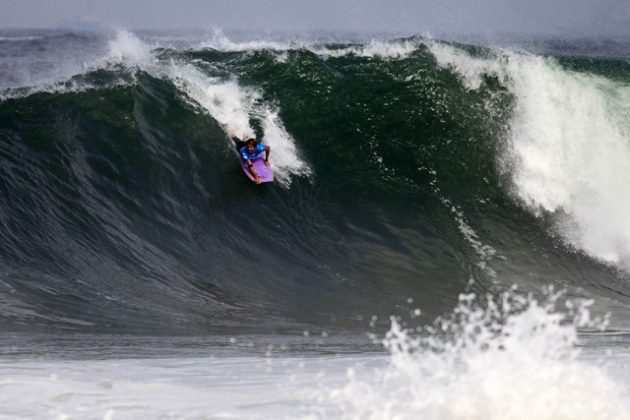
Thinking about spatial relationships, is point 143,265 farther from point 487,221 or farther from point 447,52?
point 447,52

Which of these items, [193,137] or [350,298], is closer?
[350,298]

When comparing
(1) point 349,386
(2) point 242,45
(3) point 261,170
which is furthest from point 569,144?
(1) point 349,386

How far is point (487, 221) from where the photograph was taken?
12805mm

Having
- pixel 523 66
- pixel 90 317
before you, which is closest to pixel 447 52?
pixel 523 66

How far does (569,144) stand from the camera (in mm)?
14586

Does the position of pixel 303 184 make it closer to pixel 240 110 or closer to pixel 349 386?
pixel 240 110

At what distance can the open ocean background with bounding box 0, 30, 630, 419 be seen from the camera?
17.8 ft

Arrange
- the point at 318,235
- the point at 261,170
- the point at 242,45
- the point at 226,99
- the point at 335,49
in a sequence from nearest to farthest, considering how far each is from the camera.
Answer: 1. the point at 318,235
2. the point at 261,170
3. the point at 226,99
4. the point at 335,49
5. the point at 242,45

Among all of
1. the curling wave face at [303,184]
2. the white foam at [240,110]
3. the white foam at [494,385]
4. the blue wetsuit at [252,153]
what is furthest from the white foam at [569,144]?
the white foam at [494,385]

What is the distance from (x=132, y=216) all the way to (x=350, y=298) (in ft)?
11.8

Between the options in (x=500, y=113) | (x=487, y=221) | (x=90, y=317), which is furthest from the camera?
(x=500, y=113)

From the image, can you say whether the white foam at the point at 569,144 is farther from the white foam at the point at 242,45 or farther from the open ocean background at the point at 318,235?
the white foam at the point at 242,45

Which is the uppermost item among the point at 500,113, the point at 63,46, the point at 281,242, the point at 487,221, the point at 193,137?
the point at 63,46

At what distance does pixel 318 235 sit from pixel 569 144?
19.0 feet
